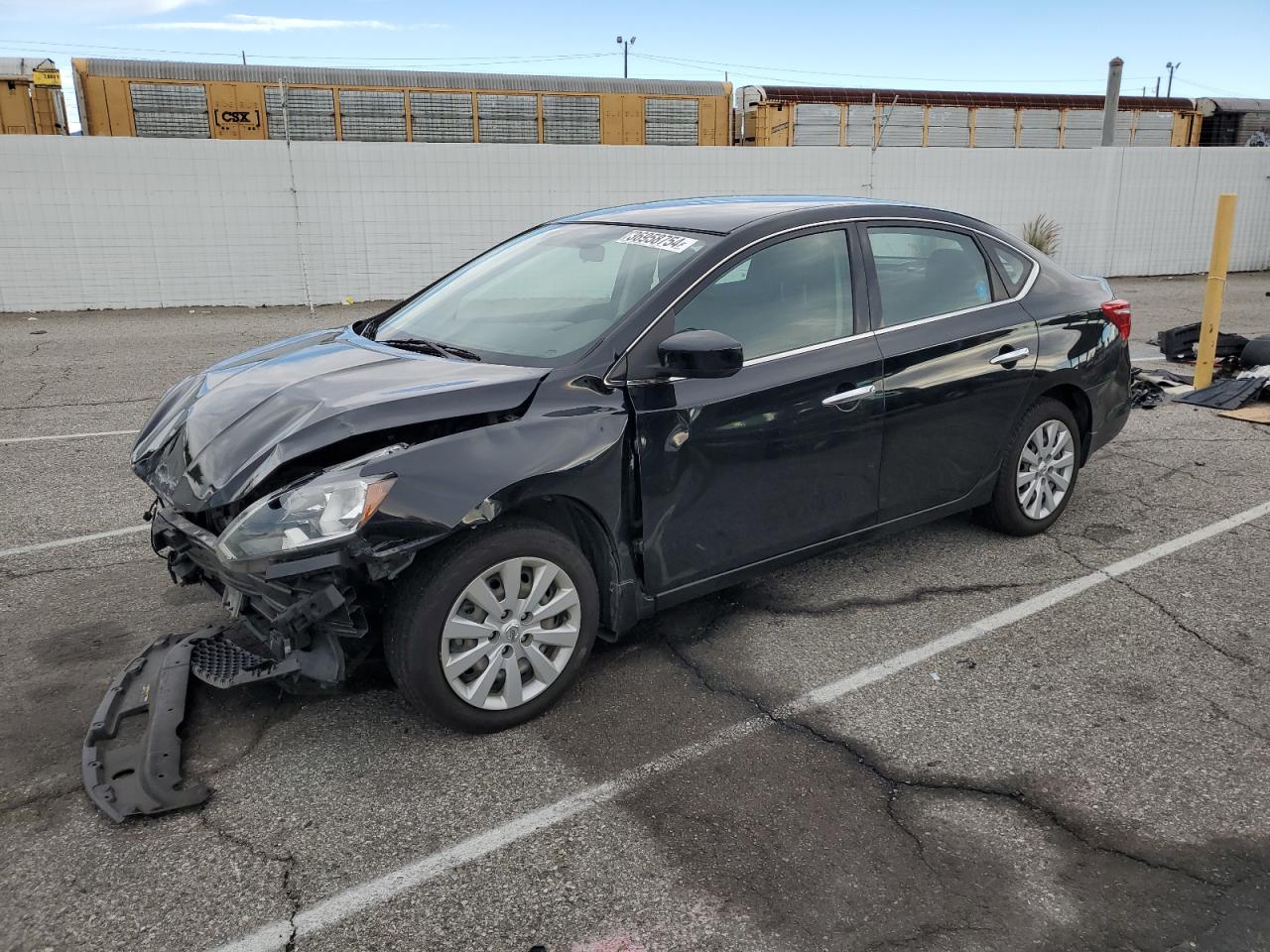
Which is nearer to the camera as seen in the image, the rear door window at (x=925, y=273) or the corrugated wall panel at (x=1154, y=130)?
the rear door window at (x=925, y=273)

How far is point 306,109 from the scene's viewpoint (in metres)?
18.7

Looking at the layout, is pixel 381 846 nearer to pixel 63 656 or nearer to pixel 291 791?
pixel 291 791

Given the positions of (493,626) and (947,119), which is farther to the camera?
(947,119)

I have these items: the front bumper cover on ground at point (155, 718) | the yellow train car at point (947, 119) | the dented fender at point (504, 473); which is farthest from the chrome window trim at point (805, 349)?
the yellow train car at point (947, 119)

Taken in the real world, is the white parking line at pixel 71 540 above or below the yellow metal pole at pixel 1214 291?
below

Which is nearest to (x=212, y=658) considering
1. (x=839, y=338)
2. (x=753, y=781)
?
(x=753, y=781)

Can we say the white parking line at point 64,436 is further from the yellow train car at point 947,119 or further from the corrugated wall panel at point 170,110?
the yellow train car at point 947,119

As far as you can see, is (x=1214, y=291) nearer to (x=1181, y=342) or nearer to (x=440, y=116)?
(x=1181, y=342)

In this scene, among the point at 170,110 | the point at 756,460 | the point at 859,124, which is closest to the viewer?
the point at 756,460

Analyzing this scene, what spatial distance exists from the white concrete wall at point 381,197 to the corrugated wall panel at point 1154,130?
175 inches

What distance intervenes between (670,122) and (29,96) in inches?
473

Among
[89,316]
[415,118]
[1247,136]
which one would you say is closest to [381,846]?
[89,316]

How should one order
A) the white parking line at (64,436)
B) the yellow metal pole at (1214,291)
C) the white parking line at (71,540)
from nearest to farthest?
the white parking line at (71,540) → the white parking line at (64,436) → the yellow metal pole at (1214,291)

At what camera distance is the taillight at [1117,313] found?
514 centimetres
